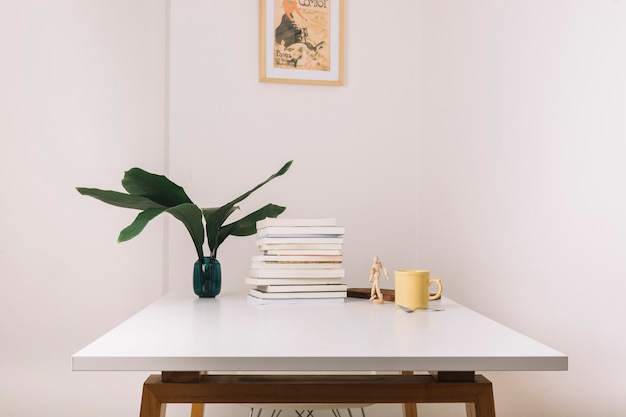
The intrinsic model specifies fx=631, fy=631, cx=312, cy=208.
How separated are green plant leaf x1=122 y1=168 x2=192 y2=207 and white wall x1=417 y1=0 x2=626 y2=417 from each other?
937 millimetres

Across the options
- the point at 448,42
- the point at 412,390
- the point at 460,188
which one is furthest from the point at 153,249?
the point at 412,390

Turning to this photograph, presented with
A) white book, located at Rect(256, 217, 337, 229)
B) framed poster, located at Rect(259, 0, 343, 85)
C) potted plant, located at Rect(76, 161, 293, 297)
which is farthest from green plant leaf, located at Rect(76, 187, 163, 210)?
framed poster, located at Rect(259, 0, 343, 85)

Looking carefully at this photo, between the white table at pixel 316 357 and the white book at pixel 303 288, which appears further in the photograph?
the white book at pixel 303 288

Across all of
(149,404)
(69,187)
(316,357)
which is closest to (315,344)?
(316,357)

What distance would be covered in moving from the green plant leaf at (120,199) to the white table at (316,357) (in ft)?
1.58

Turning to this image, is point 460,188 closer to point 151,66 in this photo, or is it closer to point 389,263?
point 389,263

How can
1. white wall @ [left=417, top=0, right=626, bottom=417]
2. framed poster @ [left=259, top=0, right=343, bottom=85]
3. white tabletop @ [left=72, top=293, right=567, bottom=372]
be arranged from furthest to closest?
framed poster @ [left=259, top=0, right=343, bottom=85] < white wall @ [left=417, top=0, right=626, bottom=417] < white tabletop @ [left=72, top=293, right=567, bottom=372]

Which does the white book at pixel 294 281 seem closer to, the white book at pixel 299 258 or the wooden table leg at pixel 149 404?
the white book at pixel 299 258

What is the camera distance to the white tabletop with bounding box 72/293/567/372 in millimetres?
1005

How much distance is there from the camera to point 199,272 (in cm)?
182

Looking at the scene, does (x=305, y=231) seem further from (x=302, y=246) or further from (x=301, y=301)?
(x=301, y=301)

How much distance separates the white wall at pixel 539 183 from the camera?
133 centimetres

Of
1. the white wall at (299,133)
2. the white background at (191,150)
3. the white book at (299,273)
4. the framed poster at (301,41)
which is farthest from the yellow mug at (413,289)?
the framed poster at (301,41)

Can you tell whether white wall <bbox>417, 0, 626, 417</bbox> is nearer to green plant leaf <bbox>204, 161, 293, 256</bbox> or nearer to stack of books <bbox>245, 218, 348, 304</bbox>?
stack of books <bbox>245, 218, 348, 304</bbox>
